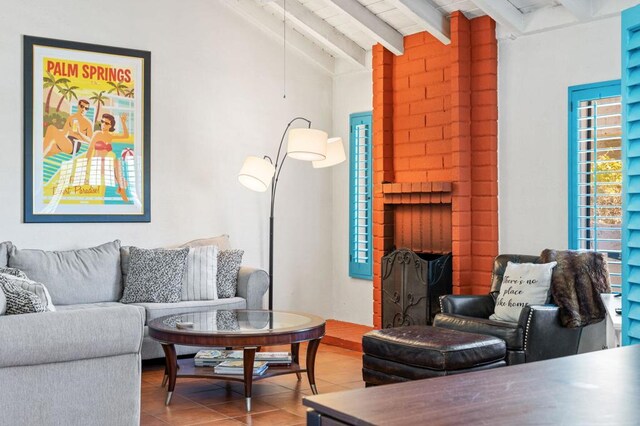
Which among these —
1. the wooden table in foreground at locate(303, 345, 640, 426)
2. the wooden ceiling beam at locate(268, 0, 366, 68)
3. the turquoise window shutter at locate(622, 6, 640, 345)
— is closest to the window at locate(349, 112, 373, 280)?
the wooden ceiling beam at locate(268, 0, 366, 68)

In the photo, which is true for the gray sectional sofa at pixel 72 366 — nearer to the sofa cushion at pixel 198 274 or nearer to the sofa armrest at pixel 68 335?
the sofa armrest at pixel 68 335

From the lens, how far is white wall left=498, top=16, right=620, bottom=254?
526cm

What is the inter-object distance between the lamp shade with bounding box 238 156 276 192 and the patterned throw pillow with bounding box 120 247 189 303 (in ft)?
2.70

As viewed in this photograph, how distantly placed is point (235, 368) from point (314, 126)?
3.35 meters

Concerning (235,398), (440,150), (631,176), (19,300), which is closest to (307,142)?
(440,150)

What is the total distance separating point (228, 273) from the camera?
612cm

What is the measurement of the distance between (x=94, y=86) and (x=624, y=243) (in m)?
4.78

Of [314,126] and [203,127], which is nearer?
[203,127]

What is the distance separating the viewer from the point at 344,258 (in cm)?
741

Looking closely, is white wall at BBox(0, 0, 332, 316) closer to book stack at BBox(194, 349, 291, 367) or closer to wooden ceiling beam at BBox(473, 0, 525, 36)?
book stack at BBox(194, 349, 291, 367)

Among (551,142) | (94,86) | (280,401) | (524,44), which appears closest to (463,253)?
(551,142)

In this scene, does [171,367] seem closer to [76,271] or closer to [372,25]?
[76,271]

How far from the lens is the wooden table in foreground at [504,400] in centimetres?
106

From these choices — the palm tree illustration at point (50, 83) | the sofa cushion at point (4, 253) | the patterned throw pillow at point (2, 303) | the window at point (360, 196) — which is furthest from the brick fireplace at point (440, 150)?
the patterned throw pillow at point (2, 303)
